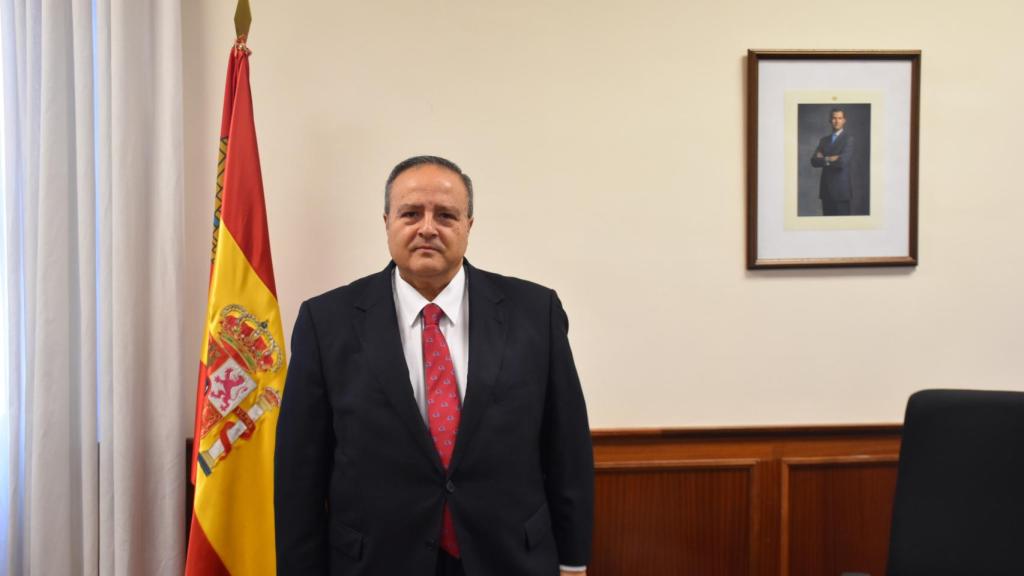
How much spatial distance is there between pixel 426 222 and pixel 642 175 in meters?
0.95

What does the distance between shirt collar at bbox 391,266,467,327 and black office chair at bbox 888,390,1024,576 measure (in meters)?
1.07

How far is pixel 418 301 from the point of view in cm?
143

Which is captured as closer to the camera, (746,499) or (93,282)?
(93,282)

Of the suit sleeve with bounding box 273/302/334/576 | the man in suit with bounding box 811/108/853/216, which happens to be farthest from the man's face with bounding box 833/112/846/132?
the suit sleeve with bounding box 273/302/334/576

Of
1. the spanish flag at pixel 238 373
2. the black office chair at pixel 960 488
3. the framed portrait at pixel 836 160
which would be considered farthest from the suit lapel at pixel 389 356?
the framed portrait at pixel 836 160

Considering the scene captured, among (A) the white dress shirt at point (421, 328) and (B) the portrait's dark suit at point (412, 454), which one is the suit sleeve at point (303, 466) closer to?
(B) the portrait's dark suit at point (412, 454)

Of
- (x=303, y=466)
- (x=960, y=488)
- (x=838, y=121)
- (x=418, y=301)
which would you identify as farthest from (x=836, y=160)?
(x=303, y=466)

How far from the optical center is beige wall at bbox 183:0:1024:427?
205cm

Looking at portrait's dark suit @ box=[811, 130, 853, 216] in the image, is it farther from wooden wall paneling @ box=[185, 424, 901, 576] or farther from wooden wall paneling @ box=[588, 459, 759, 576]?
wooden wall paneling @ box=[588, 459, 759, 576]

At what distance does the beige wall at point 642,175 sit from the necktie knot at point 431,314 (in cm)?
66

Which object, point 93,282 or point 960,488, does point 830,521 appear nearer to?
point 960,488

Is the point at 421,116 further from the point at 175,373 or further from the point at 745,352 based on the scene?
the point at 745,352

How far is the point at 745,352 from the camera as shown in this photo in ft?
6.98

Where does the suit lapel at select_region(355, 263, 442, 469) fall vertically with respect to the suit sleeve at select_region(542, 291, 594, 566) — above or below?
above
